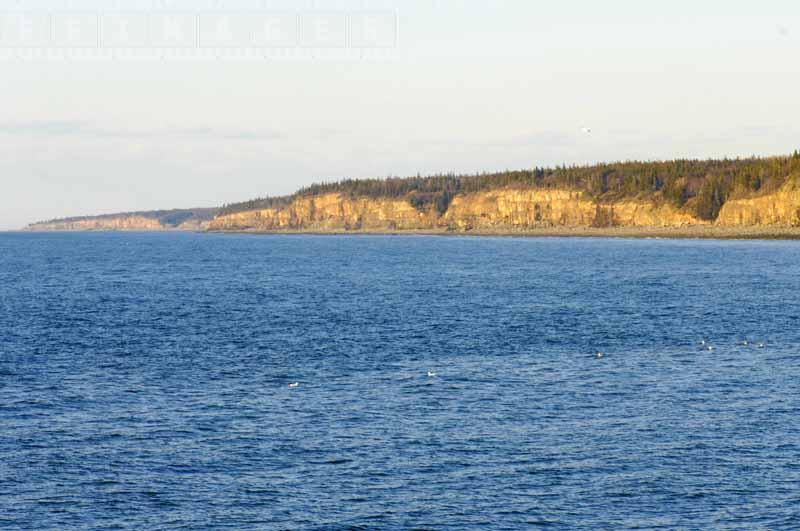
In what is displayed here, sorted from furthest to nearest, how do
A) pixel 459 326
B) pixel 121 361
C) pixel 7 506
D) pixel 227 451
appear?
pixel 459 326 → pixel 121 361 → pixel 227 451 → pixel 7 506

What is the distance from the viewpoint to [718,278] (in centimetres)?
11475

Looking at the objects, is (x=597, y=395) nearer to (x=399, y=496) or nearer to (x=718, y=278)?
(x=399, y=496)

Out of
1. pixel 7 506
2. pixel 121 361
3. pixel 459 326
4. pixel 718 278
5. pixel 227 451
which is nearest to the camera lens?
pixel 7 506

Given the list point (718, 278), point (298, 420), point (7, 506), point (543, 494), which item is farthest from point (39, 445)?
point (718, 278)

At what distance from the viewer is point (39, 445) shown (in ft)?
118

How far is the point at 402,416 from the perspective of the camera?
40594 mm

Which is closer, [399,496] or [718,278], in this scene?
[399,496]

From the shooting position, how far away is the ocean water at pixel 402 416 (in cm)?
2948

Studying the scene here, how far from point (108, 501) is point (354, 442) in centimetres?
949

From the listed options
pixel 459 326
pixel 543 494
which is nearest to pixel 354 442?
pixel 543 494

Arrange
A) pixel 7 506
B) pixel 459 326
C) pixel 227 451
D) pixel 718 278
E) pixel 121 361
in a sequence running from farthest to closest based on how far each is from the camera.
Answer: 1. pixel 718 278
2. pixel 459 326
3. pixel 121 361
4. pixel 227 451
5. pixel 7 506

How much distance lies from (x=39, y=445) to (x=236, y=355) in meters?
22.5

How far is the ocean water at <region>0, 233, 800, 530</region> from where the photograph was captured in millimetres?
29484

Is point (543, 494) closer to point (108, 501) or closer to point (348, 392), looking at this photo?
point (108, 501)
